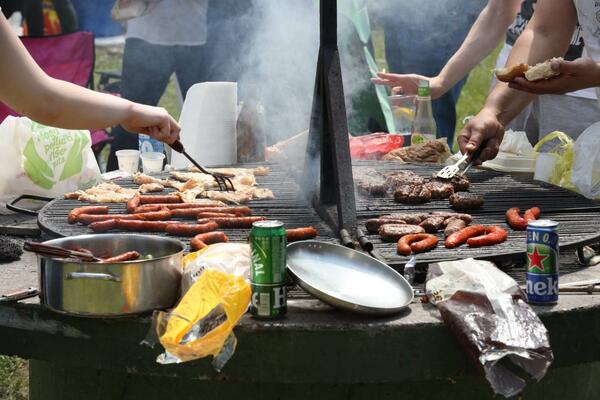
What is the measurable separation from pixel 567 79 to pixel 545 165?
0.73 metres

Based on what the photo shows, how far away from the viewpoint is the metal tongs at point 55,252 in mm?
2963

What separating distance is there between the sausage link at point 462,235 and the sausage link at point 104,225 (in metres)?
1.54

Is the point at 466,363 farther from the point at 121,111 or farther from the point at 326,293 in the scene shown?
the point at 121,111

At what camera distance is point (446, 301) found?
2986mm

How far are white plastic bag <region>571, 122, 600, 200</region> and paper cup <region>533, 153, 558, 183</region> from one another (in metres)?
0.29

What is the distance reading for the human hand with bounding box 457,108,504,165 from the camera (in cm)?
518

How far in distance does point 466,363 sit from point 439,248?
83 centimetres

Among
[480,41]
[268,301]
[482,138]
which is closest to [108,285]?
[268,301]

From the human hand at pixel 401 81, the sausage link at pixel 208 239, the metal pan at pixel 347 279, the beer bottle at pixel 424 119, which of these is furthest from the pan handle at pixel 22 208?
the human hand at pixel 401 81

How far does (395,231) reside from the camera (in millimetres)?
3818

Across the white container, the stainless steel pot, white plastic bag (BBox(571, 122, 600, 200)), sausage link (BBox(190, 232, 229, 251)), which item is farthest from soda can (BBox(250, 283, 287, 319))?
the white container

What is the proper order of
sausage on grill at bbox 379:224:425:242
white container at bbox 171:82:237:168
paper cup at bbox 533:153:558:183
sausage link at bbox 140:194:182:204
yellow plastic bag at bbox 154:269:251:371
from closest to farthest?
1. yellow plastic bag at bbox 154:269:251:371
2. sausage on grill at bbox 379:224:425:242
3. sausage link at bbox 140:194:182:204
4. paper cup at bbox 533:153:558:183
5. white container at bbox 171:82:237:168

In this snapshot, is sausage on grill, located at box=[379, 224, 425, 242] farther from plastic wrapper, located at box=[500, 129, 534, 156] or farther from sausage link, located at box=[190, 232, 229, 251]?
plastic wrapper, located at box=[500, 129, 534, 156]

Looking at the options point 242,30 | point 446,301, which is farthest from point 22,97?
point 242,30
